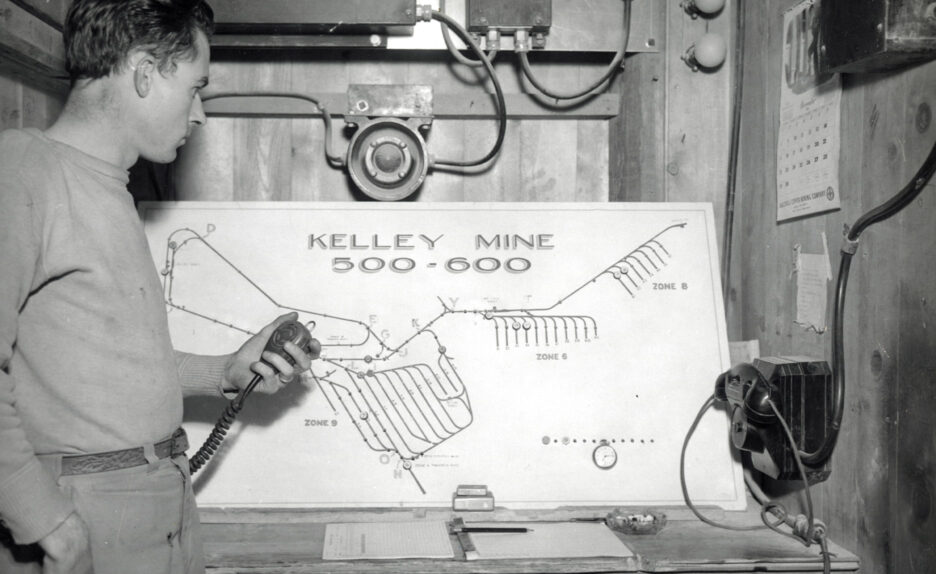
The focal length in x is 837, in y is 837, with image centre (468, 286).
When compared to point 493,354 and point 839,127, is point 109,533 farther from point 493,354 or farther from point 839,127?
point 839,127

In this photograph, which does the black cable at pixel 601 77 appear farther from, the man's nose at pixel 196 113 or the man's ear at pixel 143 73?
the man's ear at pixel 143 73

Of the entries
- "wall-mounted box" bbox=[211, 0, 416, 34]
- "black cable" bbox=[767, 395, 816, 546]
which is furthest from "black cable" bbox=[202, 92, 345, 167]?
"black cable" bbox=[767, 395, 816, 546]

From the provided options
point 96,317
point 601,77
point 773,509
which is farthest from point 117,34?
point 773,509

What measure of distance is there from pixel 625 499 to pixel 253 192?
1322 mm

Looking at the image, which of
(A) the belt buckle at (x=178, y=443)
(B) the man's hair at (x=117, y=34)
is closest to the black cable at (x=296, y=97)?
(B) the man's hair at (x=117, y=34)

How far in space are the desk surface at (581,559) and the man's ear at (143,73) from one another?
85 centimetres

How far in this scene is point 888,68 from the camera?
59.8 inches

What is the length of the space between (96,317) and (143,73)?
0.41m

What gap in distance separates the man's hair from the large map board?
0.69m

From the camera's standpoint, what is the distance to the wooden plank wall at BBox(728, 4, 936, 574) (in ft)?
4.66

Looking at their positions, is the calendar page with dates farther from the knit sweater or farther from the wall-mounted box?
the knit sweater

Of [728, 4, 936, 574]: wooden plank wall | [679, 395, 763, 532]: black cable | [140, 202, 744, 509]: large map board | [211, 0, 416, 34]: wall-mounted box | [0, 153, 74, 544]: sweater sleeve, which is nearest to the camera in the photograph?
[0, 153, 74, 544]: sweater sleeve

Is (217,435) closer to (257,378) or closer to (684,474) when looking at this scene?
(257,378)

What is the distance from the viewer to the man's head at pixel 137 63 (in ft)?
4.47
